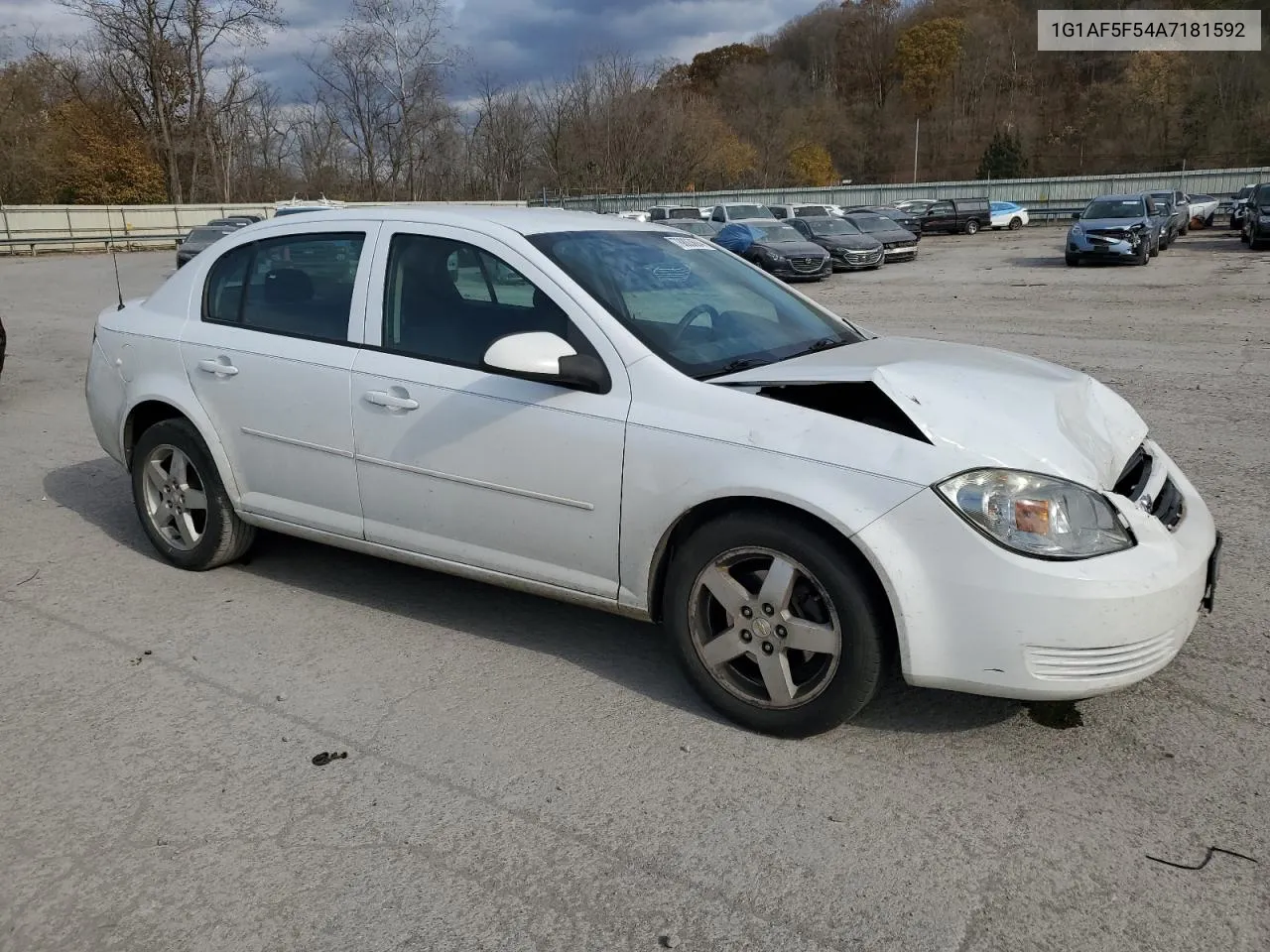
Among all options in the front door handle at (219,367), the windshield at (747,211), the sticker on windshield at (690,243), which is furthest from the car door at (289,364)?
the windshield at (747,211)

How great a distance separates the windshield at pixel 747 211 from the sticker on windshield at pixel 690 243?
29.7m

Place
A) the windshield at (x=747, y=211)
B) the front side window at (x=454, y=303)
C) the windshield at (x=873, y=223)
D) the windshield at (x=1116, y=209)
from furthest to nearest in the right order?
1. the windshield at (x=747, y=211)
2. the windshield at (x=873, y=223)
3. the windshield at (x=1116, y=209)
4. the front side window at (x=454, y=303)

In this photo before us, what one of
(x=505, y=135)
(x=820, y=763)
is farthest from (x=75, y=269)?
(x=505, y=135)

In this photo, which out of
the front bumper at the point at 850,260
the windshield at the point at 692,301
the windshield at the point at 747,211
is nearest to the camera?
the windshield at the point at 692,301

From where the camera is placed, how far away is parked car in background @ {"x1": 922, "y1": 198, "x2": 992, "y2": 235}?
42.3 m

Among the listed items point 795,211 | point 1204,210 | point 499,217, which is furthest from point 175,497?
point 1204,210

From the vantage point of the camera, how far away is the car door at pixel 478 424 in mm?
3578

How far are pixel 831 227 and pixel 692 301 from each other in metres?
25.8

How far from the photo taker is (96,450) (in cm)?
767

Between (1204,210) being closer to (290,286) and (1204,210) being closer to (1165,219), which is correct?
(1165,219)

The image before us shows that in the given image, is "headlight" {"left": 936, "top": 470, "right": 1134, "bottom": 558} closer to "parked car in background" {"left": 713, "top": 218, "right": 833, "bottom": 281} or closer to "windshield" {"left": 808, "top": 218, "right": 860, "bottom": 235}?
"parked car in background" {"left": 713, "top": 218, "right": 833, "bottom": 281}

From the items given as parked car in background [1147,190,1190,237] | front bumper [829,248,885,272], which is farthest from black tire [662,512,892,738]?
parked car in background [1147,190,1190,237]

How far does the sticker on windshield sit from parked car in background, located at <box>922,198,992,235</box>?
134 feet

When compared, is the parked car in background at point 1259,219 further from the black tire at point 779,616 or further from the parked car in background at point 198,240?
the black tire at point 779,616
